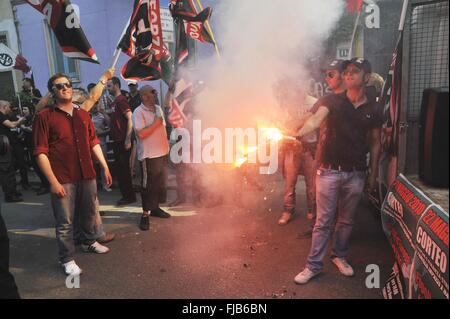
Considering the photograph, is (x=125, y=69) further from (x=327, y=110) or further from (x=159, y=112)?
(x=327, y=110)

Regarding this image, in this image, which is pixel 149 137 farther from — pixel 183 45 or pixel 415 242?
pixel 415 242

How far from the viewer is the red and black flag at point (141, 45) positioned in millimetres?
5188

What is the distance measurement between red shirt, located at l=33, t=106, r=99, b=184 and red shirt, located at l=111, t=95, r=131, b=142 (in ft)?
7.15

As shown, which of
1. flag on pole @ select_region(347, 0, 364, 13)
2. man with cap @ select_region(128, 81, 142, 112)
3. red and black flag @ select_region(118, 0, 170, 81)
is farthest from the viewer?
man with cap @ select_region(128, 81, 142, 112)

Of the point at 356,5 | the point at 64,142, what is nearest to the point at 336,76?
the point at 356,5

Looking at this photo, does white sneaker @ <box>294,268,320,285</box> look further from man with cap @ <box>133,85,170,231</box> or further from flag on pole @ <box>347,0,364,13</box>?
flag on pole @ <box>347,0,364,13</box>

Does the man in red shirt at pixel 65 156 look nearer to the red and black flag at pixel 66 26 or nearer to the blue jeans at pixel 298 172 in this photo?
the red and black flag at pixel 66 26

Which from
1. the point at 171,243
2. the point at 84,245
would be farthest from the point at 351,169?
the point at 84,245

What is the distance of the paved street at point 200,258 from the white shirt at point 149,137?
3.57 feet

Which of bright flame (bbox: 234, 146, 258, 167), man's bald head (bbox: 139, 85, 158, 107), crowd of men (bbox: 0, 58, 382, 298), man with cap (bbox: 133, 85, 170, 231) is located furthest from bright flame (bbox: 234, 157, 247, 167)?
man's bald head (bbox: 139, 85, 158, 107)

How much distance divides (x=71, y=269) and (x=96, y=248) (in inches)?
22.8

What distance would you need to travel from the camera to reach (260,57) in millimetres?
5633

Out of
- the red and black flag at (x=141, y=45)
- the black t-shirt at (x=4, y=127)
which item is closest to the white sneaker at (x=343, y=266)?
the red and black flag at (x=141, y=45)

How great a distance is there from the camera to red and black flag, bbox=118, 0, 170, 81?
519 cm
